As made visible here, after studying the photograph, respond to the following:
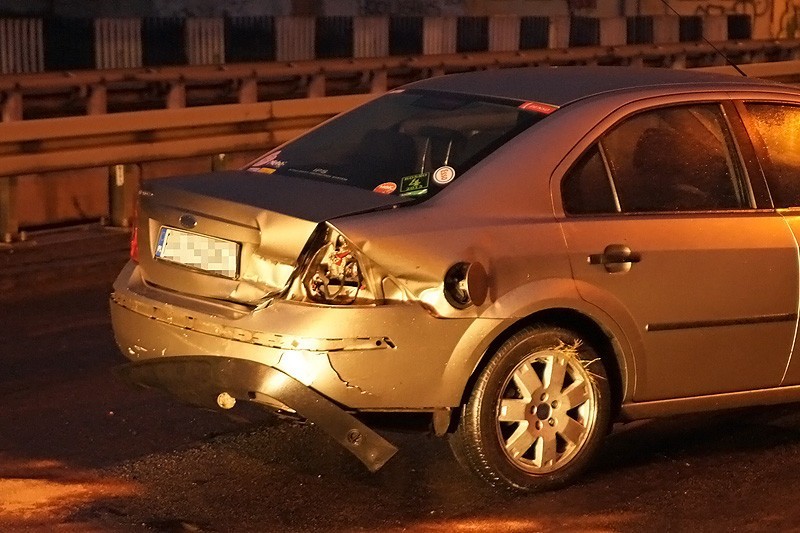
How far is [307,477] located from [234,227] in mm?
962

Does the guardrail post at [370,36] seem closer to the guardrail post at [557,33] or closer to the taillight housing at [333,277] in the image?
the guardrail post at [557,33]

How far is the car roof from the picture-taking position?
6.21 meters

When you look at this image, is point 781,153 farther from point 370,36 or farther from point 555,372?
point 370,36

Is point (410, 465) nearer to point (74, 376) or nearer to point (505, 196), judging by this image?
point (505, 196)

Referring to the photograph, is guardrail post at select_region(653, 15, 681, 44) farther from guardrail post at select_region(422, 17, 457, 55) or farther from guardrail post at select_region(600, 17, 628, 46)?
guardrail post at select_region(422, 17, 457, 55)

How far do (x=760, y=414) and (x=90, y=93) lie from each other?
12.4 metres

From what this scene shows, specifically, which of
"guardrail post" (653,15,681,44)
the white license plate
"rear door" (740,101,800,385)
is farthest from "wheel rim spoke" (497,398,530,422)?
"guardrail post" (653,15,681,44)

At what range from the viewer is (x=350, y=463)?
244 inches

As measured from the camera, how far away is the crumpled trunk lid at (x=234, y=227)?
551cm

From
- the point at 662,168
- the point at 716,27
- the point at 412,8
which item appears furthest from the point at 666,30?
the point at 662,168

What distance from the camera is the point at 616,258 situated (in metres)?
5.86

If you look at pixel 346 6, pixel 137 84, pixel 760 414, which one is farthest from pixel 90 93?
pixel 346 6

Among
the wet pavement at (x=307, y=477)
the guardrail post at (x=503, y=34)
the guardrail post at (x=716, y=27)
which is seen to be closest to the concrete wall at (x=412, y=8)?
the guardrail post at (x=716, y=27)

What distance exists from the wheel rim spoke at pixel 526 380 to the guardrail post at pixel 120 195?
582 centimetres
